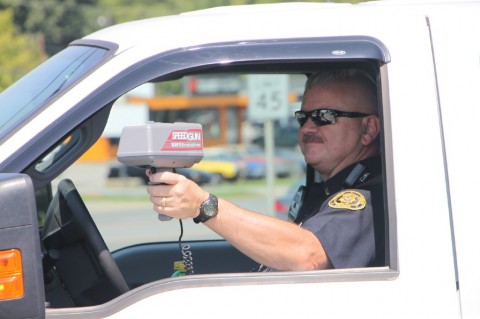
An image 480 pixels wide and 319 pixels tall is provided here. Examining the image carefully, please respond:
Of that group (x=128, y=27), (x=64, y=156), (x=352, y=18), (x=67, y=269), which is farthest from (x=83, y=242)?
(x=352, y=18)

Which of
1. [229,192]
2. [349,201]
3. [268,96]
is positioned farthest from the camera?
[229,192]

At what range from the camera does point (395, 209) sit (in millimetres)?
2193

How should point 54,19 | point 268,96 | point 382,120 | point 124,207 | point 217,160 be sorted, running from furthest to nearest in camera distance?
Answer: point 54,19, point 217,160, point 124,207, point 268,96, point 382,120

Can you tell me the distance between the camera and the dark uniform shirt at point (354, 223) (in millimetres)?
2416

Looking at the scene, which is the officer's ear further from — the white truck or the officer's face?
the white truck

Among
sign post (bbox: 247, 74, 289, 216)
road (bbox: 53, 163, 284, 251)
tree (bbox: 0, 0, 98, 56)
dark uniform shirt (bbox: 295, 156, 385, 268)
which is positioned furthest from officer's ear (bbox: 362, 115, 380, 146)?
tree (bbox: 0, 0, 98, 56)

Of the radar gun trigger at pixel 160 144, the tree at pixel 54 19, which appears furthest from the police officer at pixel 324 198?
the tree at pixel 54 19

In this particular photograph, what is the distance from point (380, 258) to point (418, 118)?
0.43 metres

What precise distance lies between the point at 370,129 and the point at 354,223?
0.41 metres

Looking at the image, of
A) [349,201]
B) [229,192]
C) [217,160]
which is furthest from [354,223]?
[217,160]

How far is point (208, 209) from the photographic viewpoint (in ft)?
7.52

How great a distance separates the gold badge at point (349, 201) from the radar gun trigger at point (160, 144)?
2.00ft

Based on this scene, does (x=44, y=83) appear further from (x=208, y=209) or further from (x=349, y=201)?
(x=349, y=201)

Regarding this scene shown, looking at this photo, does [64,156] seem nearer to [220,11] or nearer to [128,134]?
[220,11]
